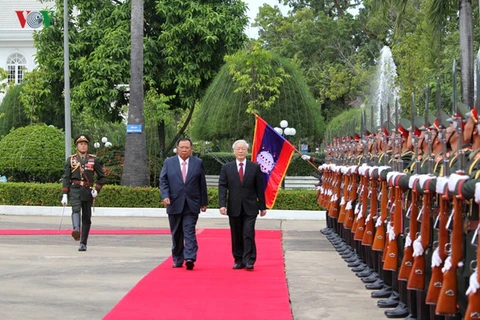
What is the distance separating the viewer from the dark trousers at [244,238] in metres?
14.4

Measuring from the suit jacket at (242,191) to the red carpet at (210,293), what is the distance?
2.81 ft

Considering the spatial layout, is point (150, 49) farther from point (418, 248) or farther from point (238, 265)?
point (418, 248)

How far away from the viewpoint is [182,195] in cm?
1462

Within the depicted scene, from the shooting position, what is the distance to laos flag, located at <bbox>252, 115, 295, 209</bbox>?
20.8 meters

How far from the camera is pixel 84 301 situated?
1105cm

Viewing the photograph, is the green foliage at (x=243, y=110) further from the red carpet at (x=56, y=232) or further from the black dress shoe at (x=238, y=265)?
the black dress shoe at (x=238, y=265)

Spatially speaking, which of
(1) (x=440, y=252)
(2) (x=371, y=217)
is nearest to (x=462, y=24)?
(2) (x=371, y=217)

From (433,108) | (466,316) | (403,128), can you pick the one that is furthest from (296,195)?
(466,316)

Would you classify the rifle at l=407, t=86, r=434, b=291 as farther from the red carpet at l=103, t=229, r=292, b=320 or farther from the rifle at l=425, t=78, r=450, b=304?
the red carpet at l=103, t=229, r=292, b=320

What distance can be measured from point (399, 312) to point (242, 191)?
5104 millimetres

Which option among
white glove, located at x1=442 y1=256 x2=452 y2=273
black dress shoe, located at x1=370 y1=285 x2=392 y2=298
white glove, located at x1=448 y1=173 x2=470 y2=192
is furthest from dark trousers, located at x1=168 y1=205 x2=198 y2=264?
white glove, located at x1=448 y1=173 x2=470 y2=192

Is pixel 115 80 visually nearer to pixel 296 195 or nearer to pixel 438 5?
pixel 296 195

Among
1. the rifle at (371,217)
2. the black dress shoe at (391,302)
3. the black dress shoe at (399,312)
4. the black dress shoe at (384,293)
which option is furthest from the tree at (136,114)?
the black dress shoe at (399,312)

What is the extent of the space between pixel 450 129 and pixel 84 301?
14.7 feet
